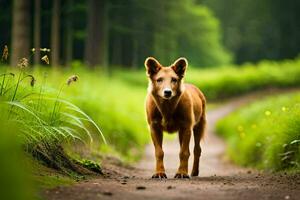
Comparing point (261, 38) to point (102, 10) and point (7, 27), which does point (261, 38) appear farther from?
point (102, 10)

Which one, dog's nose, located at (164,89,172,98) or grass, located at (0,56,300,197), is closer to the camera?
grass, located at (0,56,300,197)

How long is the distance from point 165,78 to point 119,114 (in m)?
8.61

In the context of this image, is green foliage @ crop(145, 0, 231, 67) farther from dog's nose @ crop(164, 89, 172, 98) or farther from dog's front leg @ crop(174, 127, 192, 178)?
dog's nose @ crop(164, 89, 172, 98)

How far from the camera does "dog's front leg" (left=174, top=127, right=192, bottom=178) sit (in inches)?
389

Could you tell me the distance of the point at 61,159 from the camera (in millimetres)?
8922

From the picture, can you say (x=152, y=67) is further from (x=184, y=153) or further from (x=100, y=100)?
(x=100, y=100)

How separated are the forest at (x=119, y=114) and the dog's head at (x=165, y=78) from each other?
23 centimetres

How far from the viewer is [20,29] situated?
66.6ft

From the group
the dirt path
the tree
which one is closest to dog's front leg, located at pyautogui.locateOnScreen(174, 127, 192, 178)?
the dirt path

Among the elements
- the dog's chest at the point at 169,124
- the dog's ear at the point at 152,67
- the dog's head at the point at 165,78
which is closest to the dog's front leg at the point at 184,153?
the dog's chest at the point at 169,124

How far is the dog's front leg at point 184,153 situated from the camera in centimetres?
988

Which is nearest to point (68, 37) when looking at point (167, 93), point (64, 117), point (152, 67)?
point (64, 117)

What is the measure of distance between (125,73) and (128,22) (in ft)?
13.7

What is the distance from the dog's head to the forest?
229mm
